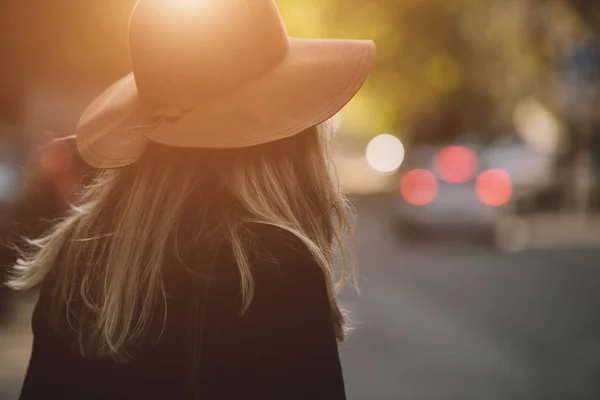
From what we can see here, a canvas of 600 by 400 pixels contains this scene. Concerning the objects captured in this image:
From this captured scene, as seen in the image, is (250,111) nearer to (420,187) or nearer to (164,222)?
(164,222)

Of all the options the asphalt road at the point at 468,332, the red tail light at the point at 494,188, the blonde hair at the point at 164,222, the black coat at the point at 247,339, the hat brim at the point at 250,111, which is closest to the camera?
the black coat at the point at 247,339

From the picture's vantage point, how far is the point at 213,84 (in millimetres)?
2150

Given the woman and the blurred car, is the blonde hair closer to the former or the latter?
the woman

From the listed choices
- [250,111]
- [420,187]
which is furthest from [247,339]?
[420,187]

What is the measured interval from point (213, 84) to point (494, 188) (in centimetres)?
1556

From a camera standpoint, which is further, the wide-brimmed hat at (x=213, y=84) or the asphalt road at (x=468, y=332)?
the asphalt road at (x=468, y=332)

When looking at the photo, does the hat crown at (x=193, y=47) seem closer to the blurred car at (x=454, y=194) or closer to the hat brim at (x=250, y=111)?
the hat brim at (x=250, y=111)

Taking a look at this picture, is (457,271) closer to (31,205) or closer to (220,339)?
(31,205)

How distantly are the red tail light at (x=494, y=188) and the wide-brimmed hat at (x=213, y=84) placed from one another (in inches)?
606

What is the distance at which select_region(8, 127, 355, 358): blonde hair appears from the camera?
1912 millimetres

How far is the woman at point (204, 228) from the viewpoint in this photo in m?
1.81

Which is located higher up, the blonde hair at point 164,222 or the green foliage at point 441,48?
the green foliage at point 441,48

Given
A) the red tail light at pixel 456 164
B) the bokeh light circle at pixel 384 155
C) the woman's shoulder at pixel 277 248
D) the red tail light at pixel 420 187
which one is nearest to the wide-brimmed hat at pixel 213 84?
the woman's shoulder at pixel 277 248

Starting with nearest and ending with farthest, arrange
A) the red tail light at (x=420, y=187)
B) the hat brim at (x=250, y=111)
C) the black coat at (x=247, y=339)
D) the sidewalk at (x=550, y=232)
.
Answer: the black coat at (x=247, y=339), the hat brim at (x=250, y=111), the red tail light at (x=420, y=187), the sidewalk at (x=550, y=232)
